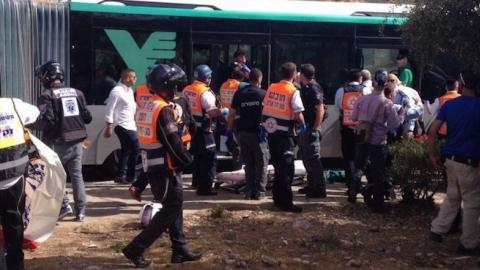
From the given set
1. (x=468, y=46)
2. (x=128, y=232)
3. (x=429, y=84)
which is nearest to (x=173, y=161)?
(x=128, y=232)

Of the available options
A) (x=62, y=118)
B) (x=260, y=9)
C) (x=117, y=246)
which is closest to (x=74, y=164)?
(x=62, y=118)

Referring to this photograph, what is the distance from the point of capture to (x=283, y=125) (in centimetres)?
956

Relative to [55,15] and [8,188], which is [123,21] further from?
[8,188]

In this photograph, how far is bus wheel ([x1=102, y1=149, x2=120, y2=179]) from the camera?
12695mm

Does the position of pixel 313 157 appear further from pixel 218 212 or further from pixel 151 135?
pixel 151 135

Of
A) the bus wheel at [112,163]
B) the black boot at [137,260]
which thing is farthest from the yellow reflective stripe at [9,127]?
the bus wheel at [112,163]

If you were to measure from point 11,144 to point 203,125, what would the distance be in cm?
485

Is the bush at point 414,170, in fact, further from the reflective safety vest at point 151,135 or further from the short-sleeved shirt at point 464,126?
the reflective safety vest at point 151,135

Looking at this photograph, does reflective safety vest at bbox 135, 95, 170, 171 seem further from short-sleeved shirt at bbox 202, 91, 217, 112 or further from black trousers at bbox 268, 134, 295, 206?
short-sleeved shirt at bbox 202, 91, 217, 112

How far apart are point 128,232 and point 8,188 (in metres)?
2.66

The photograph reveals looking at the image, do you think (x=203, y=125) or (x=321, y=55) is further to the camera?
(x=321, y=55)

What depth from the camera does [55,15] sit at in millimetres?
12023

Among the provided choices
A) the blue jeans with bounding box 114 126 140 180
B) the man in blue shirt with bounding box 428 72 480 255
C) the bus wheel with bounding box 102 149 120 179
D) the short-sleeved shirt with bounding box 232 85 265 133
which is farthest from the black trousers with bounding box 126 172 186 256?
the bus wheel with bounding box 102 149 120 179

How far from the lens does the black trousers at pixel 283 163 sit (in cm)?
959
